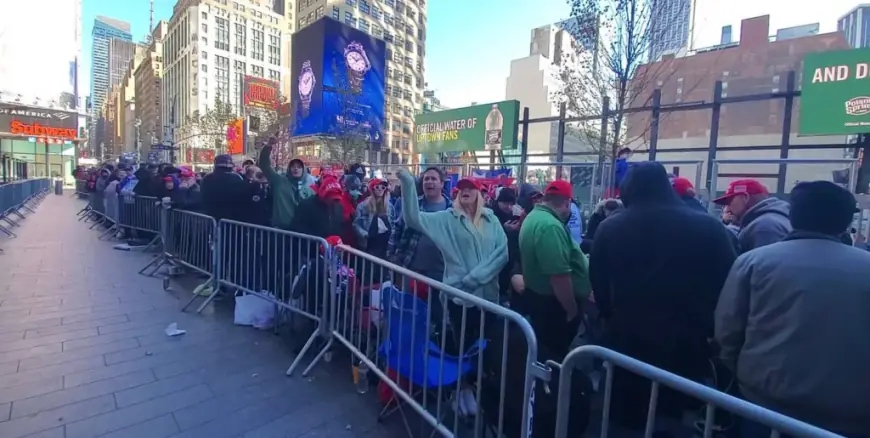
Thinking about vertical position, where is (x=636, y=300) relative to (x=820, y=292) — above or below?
below

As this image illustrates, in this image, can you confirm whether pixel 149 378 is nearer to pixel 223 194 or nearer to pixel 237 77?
pixel 223 194

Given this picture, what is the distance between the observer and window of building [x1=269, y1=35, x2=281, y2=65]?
3976 inches

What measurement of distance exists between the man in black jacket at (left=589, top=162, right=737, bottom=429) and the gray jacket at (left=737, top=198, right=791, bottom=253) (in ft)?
2.84

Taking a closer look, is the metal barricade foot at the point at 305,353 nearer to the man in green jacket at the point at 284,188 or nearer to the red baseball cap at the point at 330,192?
the red baseball cap at the point at 330,192

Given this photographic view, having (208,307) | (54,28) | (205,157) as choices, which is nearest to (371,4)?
(205,157)

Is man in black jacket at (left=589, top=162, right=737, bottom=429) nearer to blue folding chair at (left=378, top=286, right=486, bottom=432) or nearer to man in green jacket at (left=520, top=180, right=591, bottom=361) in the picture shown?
man in green jacket at (left=520, top=180, right=591, bottom=361)

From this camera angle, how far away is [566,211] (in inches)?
138

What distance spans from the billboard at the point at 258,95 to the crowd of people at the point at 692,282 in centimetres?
4835

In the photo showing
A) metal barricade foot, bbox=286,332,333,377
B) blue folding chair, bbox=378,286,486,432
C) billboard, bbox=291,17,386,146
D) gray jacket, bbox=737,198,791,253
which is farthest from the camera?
billboard, bbox=291,17,386,146

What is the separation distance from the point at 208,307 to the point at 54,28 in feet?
125

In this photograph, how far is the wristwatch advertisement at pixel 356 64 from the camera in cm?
4028

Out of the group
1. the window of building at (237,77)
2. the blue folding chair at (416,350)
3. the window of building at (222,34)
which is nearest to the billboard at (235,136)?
the blue folding chair at (416,350)

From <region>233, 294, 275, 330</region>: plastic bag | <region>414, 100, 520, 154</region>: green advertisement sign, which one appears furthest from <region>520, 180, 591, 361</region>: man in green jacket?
<region>414, 100, 520, 154</region>: green advertisement sign

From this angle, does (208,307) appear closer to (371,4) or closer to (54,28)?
(54,28)
